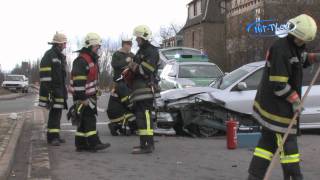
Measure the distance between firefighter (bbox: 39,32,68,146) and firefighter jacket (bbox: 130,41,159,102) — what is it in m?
1.54

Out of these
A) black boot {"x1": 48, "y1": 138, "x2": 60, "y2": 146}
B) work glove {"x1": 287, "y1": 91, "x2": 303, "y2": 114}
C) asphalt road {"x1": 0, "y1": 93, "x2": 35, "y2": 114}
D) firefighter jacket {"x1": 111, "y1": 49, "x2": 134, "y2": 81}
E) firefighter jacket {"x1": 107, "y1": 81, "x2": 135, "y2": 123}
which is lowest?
asphalt road {"x1": 0, "y1": 93, "x2": 35, "y2": 114}

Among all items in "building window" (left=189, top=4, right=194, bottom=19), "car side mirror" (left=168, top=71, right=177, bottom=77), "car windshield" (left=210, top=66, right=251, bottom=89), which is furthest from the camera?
"building window" (left=189, top=4, right=194, bottom=19)

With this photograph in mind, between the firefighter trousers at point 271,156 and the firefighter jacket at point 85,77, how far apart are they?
3.48 m

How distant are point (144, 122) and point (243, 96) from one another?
2903mm

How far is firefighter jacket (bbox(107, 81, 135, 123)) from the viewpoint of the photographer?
1047 cm

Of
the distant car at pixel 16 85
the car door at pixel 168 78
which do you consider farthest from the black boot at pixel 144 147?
the distant car at pixel 16 85

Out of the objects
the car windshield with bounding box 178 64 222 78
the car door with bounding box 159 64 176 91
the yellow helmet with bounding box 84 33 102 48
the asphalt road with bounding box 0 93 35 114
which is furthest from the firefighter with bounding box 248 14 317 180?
the asphalt road with bounding box 0 93 35 114

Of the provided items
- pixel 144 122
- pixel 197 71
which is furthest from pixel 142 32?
pixel 197 71

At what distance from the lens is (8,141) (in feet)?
29.0

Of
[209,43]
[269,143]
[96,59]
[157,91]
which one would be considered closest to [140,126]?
[157,91]

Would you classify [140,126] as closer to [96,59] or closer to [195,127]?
[96,59]

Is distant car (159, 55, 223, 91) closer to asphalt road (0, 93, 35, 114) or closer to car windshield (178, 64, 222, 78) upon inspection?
car windshield (178, 64, 222, 78)

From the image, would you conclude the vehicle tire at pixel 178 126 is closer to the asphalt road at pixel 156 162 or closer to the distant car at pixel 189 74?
the asphalt road at pixel 156 162

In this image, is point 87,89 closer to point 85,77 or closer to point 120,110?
point 85,77
